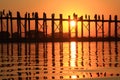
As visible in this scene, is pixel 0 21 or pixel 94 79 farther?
pixel 0 21

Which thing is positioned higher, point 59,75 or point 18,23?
point 18,23

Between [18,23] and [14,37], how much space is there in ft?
7.59

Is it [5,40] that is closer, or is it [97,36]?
[5,40]

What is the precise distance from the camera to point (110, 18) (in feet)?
154

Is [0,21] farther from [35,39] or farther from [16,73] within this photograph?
[16,73]

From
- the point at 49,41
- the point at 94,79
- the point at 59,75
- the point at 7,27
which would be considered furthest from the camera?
the point at 49,41

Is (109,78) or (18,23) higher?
(18,23)

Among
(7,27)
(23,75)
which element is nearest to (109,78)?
(23,75)

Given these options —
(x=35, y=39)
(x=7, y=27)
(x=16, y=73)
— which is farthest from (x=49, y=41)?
(x=16, y=73)

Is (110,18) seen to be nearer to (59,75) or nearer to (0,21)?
(0,21)

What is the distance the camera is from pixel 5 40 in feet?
142

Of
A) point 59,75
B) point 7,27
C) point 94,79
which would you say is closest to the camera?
point 94,79

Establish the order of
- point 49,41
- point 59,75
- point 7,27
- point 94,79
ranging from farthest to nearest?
point 49,41 → point 7,27 → point 59,75 → point 94,79

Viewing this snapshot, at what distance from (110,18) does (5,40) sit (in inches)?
476
